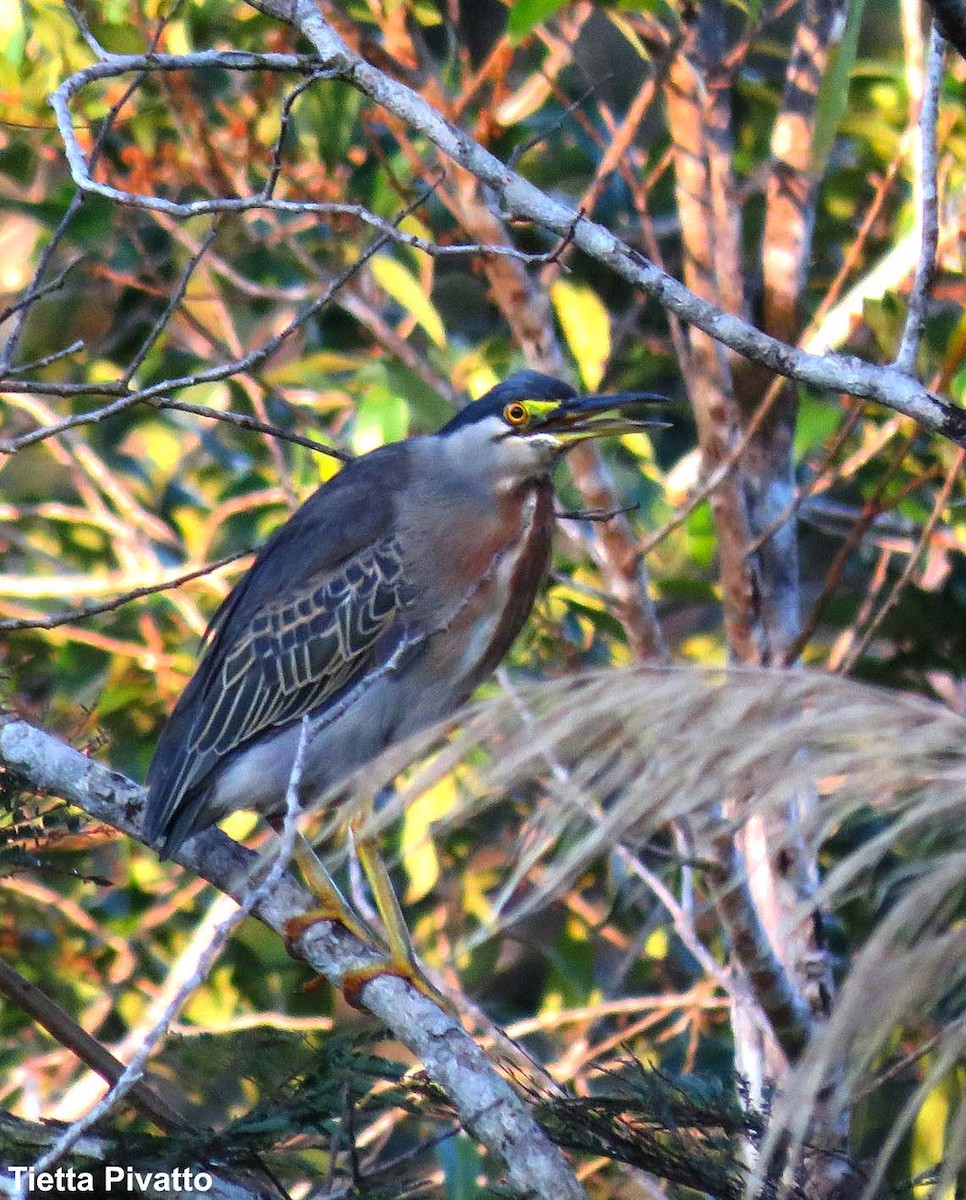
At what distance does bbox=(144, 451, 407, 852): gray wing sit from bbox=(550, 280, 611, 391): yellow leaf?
25.8 inches

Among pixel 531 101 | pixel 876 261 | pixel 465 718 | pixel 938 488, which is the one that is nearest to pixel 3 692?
pixel 465 718

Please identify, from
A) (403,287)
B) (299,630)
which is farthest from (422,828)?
(403,287)

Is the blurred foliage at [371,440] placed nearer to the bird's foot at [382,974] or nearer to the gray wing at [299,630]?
the gray wing at [299,630]

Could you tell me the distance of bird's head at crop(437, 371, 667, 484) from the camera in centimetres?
318

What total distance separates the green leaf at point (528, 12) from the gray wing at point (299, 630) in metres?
1.07

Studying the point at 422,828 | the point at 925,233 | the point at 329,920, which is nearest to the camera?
the point at 925,233

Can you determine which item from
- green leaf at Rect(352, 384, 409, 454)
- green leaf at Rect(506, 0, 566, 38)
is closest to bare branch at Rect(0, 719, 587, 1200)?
green leaf at Rect(352, 384, 409, 454)

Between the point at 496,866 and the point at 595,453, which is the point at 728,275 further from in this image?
the point at 496,866

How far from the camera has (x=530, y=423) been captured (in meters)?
3.29

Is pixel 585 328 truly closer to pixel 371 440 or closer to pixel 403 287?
pixel 403 287

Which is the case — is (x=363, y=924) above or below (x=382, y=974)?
below

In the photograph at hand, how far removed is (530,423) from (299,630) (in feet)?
2.24

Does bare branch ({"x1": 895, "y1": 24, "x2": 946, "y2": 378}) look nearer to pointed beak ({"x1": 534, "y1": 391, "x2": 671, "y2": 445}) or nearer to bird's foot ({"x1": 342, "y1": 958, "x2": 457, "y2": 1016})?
pointed beak ({"x1": 534, "y1": 391, "x2": 671, "y2": 445})

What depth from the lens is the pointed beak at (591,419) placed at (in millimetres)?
3074
